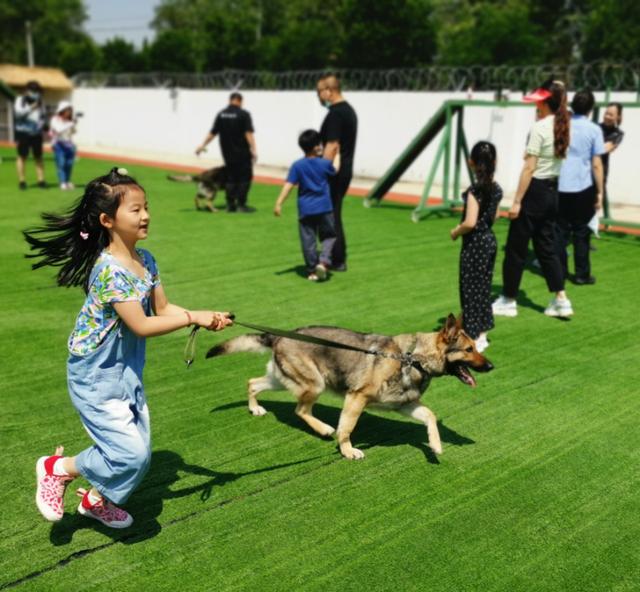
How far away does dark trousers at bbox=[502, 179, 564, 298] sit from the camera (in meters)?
7.30

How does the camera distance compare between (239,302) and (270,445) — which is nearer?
(270,445)

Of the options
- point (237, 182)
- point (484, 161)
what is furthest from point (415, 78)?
point (484, 161)

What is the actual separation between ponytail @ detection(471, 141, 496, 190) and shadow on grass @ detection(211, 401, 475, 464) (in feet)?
7.11

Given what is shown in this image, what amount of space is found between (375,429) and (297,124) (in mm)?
19190

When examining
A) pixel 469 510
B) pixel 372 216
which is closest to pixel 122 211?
pixel 469 510

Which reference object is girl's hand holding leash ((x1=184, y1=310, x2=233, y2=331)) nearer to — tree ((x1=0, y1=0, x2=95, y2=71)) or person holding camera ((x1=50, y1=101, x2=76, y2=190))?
person holding camera ((x1=50, y1=101, x2=76, y2=190))

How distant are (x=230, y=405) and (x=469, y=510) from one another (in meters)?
1.99

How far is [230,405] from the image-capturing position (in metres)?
5.29

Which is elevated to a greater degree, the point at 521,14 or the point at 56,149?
the point at 521,14

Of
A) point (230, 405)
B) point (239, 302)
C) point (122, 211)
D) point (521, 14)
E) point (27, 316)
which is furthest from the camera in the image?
point (521, 14)

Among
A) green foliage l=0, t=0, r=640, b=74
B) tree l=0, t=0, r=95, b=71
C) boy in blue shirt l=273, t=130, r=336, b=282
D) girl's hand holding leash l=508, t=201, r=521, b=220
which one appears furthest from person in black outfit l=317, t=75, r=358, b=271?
tree l=0, t=0, r=95, b=71

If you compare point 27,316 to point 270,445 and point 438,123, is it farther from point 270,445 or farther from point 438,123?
point 438,123

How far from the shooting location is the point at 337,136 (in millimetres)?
8836

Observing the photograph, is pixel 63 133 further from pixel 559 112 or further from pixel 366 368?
pixel 366 368
